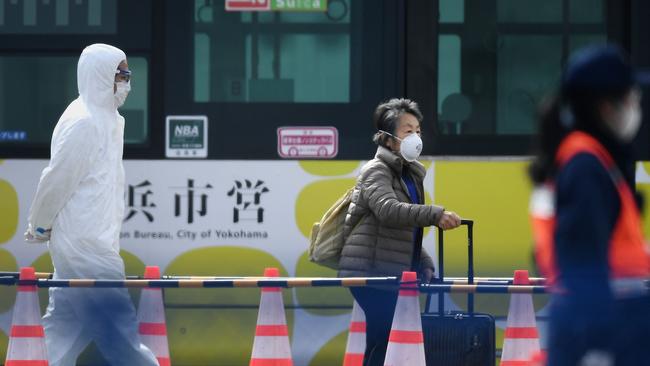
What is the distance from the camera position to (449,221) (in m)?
6.74

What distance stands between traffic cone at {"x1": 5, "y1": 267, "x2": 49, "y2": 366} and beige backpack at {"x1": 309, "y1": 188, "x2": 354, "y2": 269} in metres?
1.35

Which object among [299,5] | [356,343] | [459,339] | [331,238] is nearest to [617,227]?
[459,339]

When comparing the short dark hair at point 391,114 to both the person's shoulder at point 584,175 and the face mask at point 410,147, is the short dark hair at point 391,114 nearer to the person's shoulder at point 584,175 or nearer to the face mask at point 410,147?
the face mask at point 410,147

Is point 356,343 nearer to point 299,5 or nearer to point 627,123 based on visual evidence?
point 299,5

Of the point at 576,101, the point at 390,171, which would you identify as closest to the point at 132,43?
the point at 390,171

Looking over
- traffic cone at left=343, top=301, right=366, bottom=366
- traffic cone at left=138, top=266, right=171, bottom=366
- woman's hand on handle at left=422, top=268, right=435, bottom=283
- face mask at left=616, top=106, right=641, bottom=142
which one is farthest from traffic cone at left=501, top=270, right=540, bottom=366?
face mask at left=616, top=106, right=641, bottom=142

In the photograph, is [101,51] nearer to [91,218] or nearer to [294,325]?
[91,218]

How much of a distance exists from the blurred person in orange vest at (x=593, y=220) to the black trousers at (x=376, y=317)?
3.40 metres

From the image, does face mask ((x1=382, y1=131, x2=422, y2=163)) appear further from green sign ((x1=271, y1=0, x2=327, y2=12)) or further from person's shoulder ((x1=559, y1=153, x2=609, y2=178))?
person's shoulder ((x1=559, y1=153, x2=609, y2=178))

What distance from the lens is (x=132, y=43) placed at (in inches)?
336

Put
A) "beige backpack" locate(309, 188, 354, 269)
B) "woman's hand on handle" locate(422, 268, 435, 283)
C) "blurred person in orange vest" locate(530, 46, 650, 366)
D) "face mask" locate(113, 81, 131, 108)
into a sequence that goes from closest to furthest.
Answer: "blurred person in orange vest" locate(530, 46, 650, 366)
"face mask" locate(113, 81, 131, 108)
"beige backpack" locate(309, 188, 354, 269)
"woman's hand on handle" locate(422, 268, 435, 283)

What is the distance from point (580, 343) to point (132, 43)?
5346mm

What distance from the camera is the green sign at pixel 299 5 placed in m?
8.34

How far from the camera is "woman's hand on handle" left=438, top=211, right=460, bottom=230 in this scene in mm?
6723
